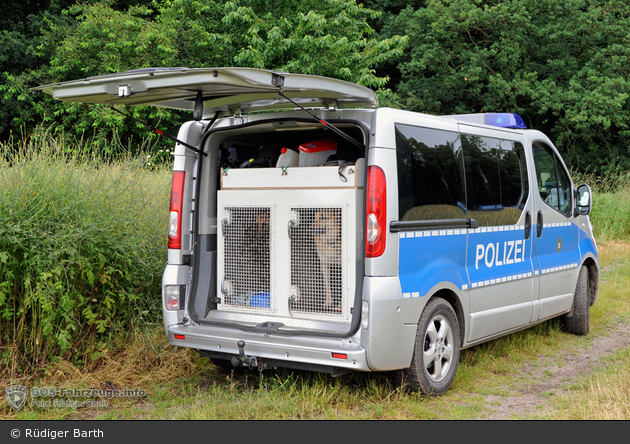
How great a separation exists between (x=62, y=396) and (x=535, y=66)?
28332mm

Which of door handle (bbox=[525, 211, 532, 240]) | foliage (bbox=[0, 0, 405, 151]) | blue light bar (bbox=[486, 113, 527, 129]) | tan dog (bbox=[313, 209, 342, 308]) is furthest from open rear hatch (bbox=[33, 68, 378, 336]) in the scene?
foliage (bbox=[0, 0, 405, 151])

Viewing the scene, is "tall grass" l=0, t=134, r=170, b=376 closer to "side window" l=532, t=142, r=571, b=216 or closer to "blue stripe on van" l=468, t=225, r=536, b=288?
"blue stripe on van" l=468, t=225, r=536, b=288

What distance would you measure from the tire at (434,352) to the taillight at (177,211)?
6.79 feet

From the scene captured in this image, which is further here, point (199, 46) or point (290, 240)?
point (199, 46)

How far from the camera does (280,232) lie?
4965 millimetres

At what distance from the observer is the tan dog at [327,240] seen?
15.5 feet

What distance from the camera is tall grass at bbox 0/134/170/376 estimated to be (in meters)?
5.04

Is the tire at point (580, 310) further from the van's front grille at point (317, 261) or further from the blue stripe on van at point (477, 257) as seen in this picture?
the van's front grille at point (317, 261)

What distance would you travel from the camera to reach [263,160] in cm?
549

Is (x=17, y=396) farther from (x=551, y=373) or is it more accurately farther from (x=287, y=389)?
(x=551, y=373)

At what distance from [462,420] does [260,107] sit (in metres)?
2.83

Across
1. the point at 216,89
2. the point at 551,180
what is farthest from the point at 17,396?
the point at 551,180

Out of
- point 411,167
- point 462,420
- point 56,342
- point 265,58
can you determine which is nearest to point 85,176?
point 56,342

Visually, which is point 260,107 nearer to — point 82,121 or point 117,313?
point 117,313
